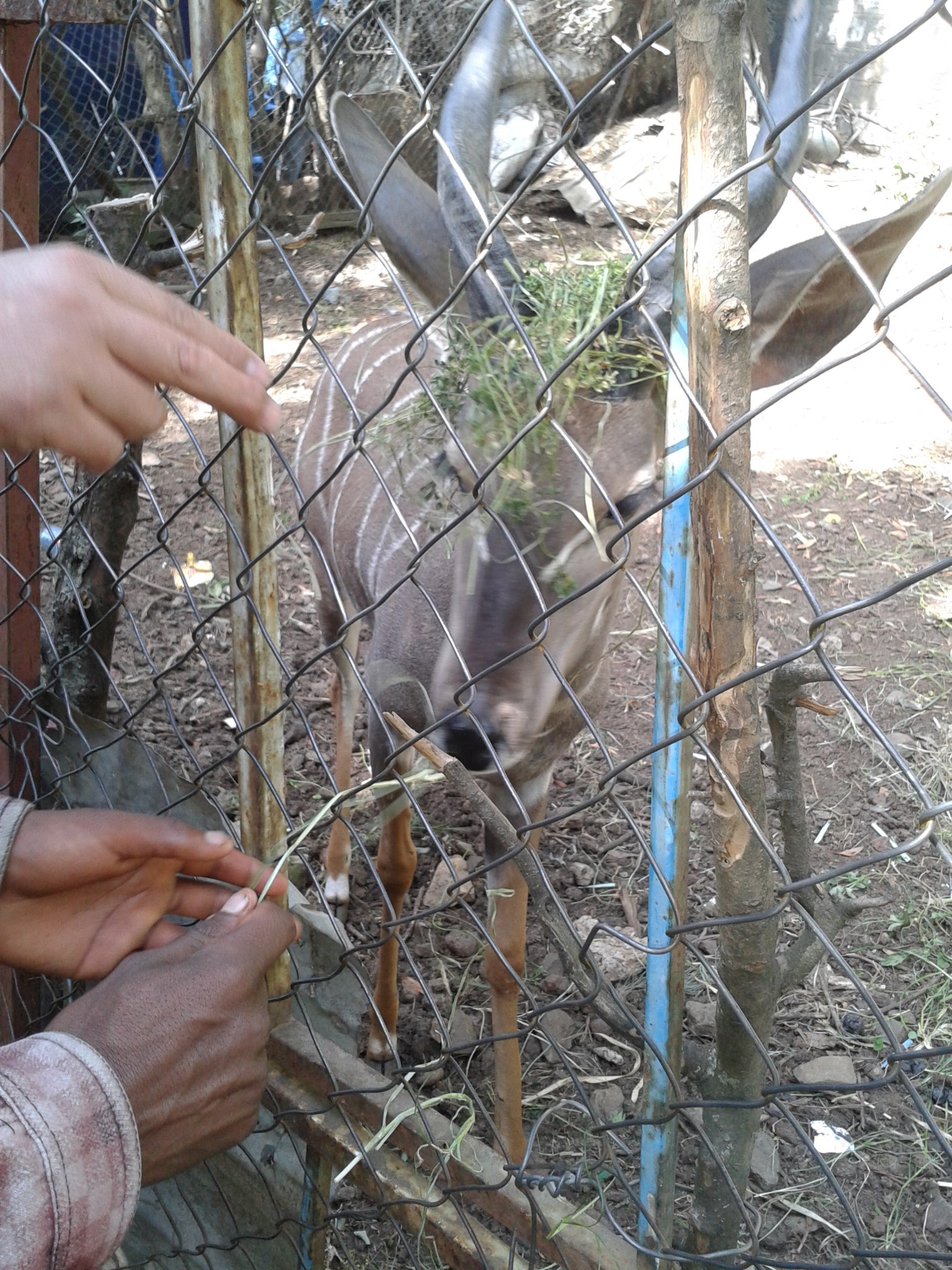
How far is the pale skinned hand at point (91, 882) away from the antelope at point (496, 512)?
0.31 m

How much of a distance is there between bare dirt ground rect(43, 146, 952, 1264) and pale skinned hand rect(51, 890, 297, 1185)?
0.69ft

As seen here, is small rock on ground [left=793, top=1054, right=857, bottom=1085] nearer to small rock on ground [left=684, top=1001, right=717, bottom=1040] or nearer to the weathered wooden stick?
small rock on ground [left=684, top=1001, right=717, bottom=1040]

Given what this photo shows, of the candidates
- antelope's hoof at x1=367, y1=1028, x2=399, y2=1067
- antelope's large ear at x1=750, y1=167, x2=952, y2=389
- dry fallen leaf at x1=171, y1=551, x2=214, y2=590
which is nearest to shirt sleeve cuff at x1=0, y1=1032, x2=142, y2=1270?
→ antelope's large ear at x1=750, y1=167, x2=952, y2=389

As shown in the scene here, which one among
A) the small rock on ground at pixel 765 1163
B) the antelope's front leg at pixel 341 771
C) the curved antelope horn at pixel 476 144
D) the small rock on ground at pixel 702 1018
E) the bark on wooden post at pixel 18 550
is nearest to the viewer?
the curved antelope horn at pixel 476 144

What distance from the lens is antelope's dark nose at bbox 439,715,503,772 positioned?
180 cm

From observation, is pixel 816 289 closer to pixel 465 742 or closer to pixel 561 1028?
pixel 465 742

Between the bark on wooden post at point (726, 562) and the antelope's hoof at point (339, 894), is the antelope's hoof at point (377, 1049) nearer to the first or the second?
the antelope's hoof at point (339, 894)

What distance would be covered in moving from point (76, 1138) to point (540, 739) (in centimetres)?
135

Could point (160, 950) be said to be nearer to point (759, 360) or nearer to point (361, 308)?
point (759, 360)

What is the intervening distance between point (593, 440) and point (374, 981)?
1648 millimetres

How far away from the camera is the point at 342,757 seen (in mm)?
3479

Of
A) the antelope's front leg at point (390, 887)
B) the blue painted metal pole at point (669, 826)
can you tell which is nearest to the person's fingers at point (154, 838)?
the blue painted metal pole at point (669, 826)

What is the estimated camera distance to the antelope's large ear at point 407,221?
1.79 m

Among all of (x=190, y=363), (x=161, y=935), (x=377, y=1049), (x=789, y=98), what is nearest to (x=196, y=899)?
(x=161, y=935)
